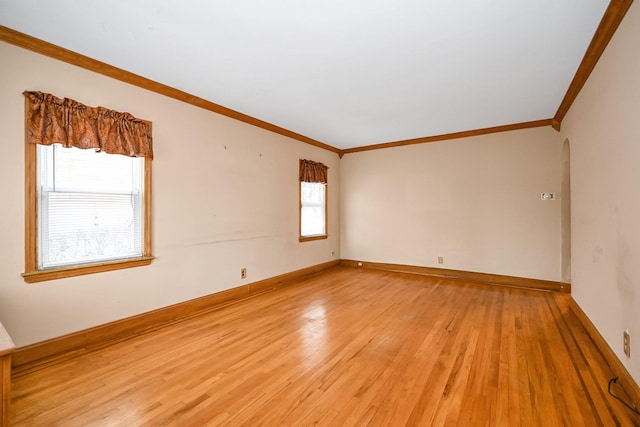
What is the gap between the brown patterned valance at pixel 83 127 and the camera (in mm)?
2275

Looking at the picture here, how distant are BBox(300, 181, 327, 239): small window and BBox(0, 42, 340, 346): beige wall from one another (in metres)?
0.31

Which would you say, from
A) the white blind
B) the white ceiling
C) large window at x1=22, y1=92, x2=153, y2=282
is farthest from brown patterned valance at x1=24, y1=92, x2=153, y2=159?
the white ceiling

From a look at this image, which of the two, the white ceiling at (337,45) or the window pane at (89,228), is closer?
the white ceiling at (337,45)

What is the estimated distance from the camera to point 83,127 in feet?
8.23

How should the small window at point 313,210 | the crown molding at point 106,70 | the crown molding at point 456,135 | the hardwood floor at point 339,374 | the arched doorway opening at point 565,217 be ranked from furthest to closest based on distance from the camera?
the small window at point 313,210
the crown molding at point 456,135
the arched doorway opening at point 565,217
the crown molding at point 106,70
the hardwood floor at point 339,374

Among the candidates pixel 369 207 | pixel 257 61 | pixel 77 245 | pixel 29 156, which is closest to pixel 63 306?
pixel 77 245

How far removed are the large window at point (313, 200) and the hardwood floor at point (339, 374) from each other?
89.3 inches

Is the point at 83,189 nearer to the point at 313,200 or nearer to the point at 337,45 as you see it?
the point at 337,45

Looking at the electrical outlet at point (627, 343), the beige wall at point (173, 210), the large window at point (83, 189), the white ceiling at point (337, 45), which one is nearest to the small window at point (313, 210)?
the beige wall at point (173, 210)

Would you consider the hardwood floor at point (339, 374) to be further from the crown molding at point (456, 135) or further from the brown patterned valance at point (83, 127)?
the crown molding at point (456, 135)

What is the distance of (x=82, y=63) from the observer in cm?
254

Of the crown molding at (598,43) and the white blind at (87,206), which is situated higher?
the crown molding at (598,43)

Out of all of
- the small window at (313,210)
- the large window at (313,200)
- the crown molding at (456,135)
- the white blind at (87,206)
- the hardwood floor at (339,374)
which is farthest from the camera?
the small window at (313,210)

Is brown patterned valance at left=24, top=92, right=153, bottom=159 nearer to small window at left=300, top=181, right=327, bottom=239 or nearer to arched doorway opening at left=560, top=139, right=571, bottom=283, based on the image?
small window at left=300, top=181, right=327, bottom=239
